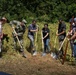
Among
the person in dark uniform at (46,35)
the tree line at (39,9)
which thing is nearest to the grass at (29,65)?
the person in dark uniform at (46,35)

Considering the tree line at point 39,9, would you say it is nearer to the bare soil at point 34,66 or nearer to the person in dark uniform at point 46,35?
the person in dark uniform at point 46,35

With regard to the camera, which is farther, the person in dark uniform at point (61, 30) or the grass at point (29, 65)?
the person in dark uniform at point (61, 30)

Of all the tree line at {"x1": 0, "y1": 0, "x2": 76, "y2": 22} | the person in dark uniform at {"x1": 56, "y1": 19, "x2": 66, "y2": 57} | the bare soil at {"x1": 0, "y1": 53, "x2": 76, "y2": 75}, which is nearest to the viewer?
the bare soil at {"x1": 0, "y1": 53, "x2": 76, "y2": 75}

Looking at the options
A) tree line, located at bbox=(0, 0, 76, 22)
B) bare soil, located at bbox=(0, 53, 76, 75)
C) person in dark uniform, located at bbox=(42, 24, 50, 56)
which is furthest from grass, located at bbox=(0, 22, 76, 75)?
tree line, located at bbox=(0, 0, 76, 22)

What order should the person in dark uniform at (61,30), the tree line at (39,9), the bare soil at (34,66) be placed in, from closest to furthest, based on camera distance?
the bare soil at (34,66)
the person in dark uniform at (61,30)
the tree line at (39,9)

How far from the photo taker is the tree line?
22.1 metres

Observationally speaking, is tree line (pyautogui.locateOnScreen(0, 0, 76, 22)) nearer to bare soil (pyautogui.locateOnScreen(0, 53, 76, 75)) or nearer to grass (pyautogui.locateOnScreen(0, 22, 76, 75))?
grass (pyautogui.locateOnScreen(0, 22, 76, 75))

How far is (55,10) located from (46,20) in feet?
3.60

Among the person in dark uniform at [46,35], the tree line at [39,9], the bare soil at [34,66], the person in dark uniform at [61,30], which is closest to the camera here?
the bare soil at [34,66]

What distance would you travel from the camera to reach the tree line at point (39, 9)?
22.1 meters

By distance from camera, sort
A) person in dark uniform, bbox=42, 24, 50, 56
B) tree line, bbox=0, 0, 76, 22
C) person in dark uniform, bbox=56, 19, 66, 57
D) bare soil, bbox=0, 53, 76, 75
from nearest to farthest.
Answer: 1. bare soil, bbox=0, 53, 76, 75
2. person in dark uniform, bbox=56, 19, 66, 57
3. person in dark uniform, bbox=42, 24, 50, 56
4. tree line, bbox=0, 0, 76, 22

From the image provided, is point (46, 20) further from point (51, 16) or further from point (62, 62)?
point (62, 62)

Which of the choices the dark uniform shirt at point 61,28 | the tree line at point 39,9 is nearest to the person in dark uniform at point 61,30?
the dark uniform shirt at point 61,28

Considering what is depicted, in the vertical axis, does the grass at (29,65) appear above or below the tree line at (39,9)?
below
